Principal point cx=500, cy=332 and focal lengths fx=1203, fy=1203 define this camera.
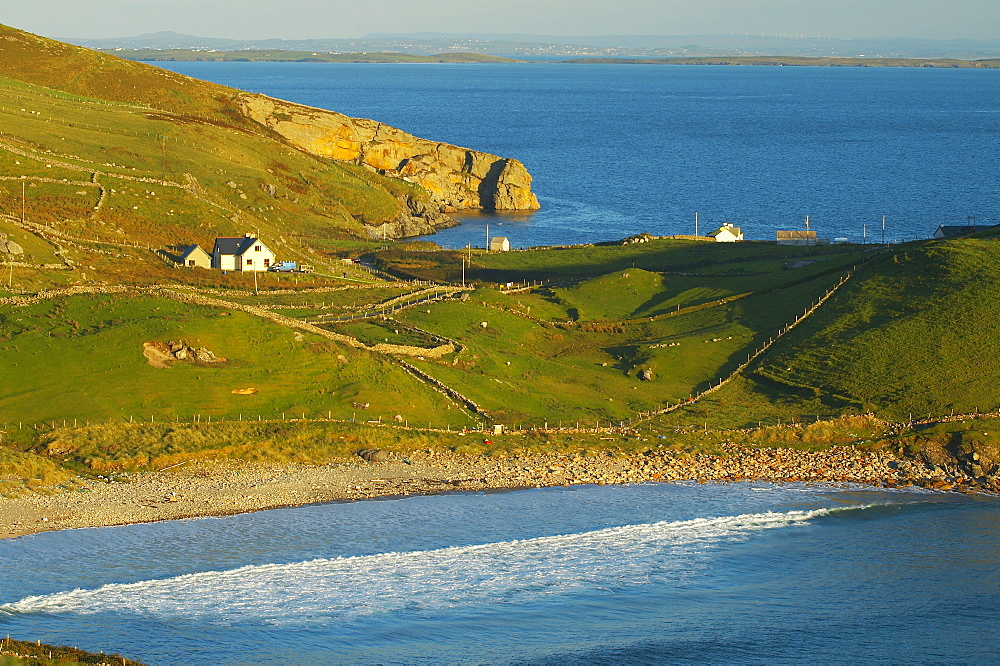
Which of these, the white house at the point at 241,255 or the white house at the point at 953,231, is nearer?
the white house at the point at 241,255

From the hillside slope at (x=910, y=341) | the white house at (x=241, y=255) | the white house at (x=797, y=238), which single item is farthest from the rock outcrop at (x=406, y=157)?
the hillside slope at (x=910, y=341)

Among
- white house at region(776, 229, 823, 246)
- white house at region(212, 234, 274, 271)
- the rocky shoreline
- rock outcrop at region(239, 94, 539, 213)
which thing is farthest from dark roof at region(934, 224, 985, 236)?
rock outcrop at region(239, 94, 539, 213)

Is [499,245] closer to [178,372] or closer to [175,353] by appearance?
[175,353]

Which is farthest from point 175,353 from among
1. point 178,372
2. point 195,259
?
point 195,259

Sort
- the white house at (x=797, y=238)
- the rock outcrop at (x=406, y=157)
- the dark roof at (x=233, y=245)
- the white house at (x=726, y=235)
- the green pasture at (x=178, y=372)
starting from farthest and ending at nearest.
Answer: the rock outcrop at (x=406, y=157)
the white house at (x=726, y=235)
the white house at (x=797, y=238)
the dark roof at (x=233, y=245)
the green pasture at (x=178, y=372)

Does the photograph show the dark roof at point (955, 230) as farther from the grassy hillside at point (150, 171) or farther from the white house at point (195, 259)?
the white house at point (195, 259)

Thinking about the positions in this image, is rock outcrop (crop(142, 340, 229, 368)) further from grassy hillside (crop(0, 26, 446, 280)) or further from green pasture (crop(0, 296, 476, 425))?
grassy hillside (crop(0, 26, 446, 280))
